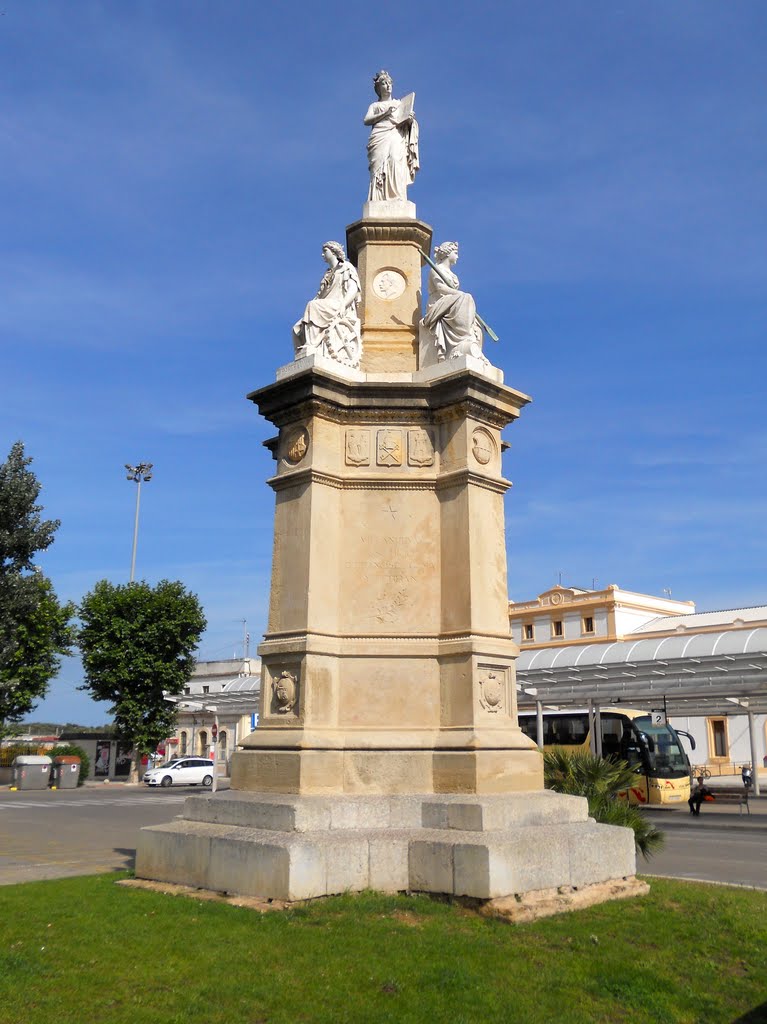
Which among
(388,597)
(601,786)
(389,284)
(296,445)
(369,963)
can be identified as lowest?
(369,963)

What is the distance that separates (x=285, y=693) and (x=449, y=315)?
4459 millimetres

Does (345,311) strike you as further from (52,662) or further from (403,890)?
(52,662)

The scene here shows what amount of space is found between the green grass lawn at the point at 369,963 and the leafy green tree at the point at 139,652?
35.7 m

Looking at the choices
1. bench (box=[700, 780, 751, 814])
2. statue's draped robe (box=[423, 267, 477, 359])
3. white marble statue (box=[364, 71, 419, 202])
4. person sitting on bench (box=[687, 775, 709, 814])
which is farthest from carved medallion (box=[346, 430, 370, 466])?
bench (box=[700, 780, 751, 814])

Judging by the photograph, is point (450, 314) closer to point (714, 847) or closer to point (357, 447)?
point (357, 447)

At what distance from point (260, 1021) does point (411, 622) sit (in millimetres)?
4617

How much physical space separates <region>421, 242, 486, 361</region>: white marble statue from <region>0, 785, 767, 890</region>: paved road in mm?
7346

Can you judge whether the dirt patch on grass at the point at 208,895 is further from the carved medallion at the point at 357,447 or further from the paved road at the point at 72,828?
the carved medallion at the point at 357,447

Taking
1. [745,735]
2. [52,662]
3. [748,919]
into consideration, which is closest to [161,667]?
[52,662]

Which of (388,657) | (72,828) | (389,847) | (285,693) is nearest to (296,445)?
(388,657)

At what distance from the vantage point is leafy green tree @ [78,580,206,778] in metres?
42.3

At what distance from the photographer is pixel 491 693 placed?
8.81 meters

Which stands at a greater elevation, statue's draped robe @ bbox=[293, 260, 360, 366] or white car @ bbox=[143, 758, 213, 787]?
statue's draped robe @ bbox=[293, 260, 360, 366]

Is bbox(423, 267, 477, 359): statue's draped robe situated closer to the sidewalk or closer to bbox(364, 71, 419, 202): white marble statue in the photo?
bbox(364, 71, 419, 202): white marble statue
